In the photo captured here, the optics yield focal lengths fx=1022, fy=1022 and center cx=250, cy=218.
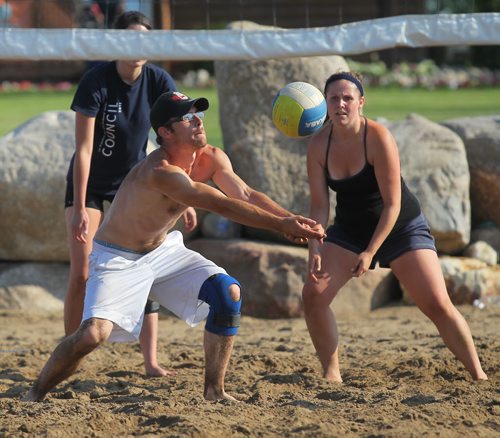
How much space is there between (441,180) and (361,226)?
311 centimetres

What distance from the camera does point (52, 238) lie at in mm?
8906

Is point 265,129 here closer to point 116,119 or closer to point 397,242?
point 116,119

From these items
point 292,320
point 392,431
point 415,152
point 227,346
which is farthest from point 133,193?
point 415,152

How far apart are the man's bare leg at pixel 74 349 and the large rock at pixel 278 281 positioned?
10.3 feet

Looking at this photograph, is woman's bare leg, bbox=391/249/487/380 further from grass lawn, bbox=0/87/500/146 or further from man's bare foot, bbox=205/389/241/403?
grass lawn, bbox=0/87/500/146

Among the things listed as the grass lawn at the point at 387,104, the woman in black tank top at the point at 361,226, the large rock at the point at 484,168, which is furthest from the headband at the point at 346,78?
the grass lawn at the point at 387,104

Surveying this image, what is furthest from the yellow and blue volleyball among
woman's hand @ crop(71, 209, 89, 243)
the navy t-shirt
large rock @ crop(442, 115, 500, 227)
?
large rock @ crop(442, 115, 500, 227)

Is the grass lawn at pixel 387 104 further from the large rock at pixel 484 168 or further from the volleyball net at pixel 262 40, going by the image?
the volleyball net at pixel 262 40

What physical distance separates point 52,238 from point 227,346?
3885mm

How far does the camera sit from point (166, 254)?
567cm

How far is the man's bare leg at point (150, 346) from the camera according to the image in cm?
636

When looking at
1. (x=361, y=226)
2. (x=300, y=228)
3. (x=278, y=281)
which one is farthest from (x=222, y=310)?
(x=278, y=281)

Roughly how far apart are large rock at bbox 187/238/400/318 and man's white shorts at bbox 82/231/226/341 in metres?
2.66

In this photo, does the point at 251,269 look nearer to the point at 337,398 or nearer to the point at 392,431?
the point at 337,398
